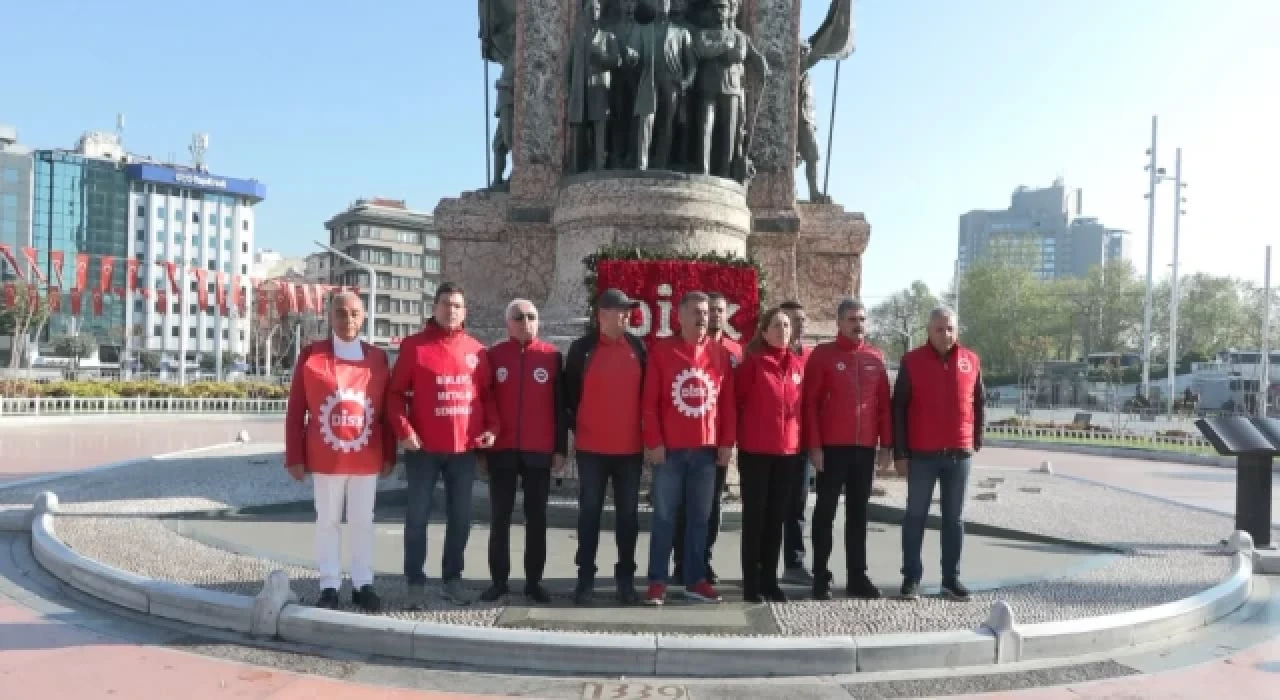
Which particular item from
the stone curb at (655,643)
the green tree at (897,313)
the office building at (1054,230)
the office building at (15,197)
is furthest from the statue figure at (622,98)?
the office building at (1054,230)

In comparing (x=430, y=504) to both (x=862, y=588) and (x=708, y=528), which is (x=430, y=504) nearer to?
(x=708, y=528)

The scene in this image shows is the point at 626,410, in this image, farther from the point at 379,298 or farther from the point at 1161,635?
the point at 379,298

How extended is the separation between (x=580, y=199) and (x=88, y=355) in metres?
80.4

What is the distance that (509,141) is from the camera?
12562mm

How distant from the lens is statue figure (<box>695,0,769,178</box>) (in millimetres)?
10352

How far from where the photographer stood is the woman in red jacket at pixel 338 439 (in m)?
5.46

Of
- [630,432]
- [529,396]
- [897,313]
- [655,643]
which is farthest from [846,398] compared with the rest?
[897,313]

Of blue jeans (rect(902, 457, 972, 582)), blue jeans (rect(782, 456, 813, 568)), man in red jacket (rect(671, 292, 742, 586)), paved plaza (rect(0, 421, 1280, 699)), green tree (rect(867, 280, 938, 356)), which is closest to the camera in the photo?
paved plaza (rect(0, 421, 1280, 699))

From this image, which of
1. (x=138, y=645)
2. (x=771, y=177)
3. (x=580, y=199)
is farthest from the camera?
(x=771, y=177)

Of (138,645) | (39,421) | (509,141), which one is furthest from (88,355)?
(138,645)

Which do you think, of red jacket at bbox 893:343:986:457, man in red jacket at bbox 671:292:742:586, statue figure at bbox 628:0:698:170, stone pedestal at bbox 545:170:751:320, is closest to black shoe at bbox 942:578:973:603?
red jacket at bbox 893:343:986:457

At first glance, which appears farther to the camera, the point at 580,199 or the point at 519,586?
the point at 580,199

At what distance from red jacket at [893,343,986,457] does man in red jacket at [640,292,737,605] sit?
1182mm

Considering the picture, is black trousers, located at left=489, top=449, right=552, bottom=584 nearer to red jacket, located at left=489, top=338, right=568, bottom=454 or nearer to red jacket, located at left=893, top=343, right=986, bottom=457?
red jacket, located at left=489, top=338, right=568, bottom=454
